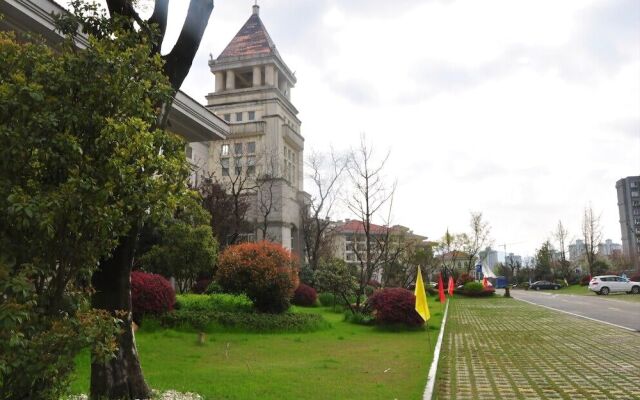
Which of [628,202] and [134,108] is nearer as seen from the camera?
[134,108]

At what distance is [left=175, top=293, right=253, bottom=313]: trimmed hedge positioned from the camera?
15.9 m

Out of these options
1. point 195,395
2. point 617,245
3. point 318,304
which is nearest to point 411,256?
point 318,304

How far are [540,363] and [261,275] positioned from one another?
9.16 meters

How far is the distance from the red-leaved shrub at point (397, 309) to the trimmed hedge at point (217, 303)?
406cm

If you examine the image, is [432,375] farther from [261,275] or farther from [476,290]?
[476,290]

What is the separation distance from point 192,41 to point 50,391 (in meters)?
4.41

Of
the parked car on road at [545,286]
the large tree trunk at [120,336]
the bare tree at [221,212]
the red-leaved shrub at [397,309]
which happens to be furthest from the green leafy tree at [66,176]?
the parked car on road at [545,286]

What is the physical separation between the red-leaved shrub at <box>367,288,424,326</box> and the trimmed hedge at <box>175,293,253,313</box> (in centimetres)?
406

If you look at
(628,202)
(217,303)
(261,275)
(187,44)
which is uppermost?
(628,202)

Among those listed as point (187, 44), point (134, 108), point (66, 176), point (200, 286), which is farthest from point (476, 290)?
point (66, 176)

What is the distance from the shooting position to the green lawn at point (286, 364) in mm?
7086

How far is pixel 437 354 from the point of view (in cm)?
1059

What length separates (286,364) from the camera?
952 centimetres

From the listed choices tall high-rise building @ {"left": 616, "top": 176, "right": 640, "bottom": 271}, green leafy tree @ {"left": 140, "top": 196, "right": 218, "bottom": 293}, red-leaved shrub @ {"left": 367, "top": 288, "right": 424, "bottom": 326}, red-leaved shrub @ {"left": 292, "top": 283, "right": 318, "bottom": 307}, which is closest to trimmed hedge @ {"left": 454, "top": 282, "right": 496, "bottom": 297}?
red-leaved shrub @ {"left": 292, "top": 283, "right": 318, "bottom": 307}
